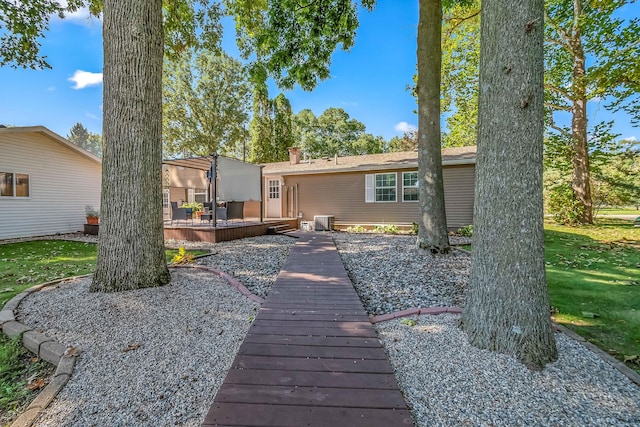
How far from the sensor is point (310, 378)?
1979mm

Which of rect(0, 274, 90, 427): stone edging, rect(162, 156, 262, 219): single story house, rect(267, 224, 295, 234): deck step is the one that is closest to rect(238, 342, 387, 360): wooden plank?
rect(0, 274, 90, 427): stone edging

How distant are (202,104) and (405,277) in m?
23.8

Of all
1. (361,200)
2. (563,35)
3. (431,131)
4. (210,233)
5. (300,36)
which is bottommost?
(210,233)

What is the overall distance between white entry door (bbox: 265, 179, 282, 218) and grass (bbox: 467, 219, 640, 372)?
1099 cm

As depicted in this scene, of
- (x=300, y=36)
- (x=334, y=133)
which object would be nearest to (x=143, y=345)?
(x=300, y=36)

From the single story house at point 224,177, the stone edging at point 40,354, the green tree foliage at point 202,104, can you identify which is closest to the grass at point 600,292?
the stone edging at point 40,354

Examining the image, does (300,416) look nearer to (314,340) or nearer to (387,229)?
(314,340)

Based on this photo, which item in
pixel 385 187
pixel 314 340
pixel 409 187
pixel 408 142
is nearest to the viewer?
pixel 314 340

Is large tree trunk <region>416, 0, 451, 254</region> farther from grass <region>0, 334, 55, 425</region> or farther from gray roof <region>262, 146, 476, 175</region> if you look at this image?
grass <region>0, 334, 55, 425</region>

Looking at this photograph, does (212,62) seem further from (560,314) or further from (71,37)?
(560,314)

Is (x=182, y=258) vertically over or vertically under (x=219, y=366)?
over

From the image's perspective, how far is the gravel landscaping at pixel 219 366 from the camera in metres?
1.73

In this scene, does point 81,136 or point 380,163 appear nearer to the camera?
point 380,163

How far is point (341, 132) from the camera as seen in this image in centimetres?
3253
